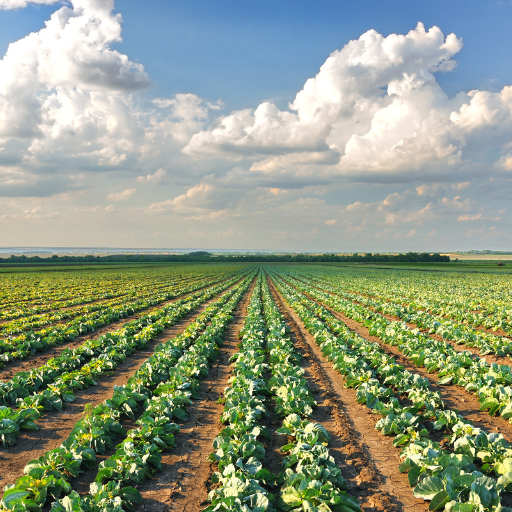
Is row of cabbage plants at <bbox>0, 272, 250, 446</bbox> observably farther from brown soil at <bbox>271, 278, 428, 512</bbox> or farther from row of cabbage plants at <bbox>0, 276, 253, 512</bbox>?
brown soil at <bbox>271, 278, 428, 512</bbox>

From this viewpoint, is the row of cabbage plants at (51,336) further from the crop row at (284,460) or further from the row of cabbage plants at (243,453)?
the crop row at (284,460)

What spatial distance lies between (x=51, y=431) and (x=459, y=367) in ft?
35.2

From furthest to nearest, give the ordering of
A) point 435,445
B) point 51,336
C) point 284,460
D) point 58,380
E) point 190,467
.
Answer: point 51,336, point 58,380, point 190,467, point 435,445, point 284,460

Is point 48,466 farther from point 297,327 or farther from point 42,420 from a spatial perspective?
point 297,327

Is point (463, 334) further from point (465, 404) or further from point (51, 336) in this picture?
point (51, 336)

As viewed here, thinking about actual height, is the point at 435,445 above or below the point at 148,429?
above

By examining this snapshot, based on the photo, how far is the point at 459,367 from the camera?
984 centimetres

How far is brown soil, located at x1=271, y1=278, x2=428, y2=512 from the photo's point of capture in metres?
5.29


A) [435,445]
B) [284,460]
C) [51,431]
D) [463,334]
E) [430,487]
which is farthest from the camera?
[463,334]

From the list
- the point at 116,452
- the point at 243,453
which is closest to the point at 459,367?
the point at 243,453

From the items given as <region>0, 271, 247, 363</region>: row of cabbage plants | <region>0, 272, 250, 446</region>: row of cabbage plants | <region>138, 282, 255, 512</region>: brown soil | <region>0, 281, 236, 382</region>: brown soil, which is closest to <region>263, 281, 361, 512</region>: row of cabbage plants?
<region>138, 282, 255, 512</region>: brown soil

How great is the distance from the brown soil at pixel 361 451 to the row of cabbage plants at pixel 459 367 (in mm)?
2849

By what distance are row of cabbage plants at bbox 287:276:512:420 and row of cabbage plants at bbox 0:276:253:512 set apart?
23.8 feet

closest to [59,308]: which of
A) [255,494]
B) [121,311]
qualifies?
[121,311]
